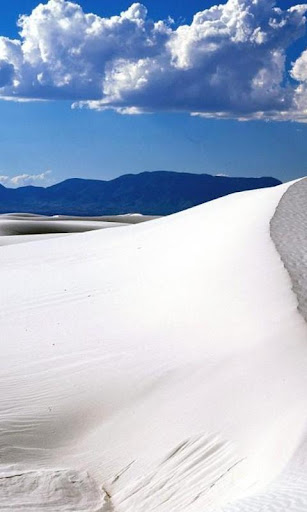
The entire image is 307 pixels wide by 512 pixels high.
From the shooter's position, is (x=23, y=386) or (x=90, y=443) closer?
(x=90, y=443)

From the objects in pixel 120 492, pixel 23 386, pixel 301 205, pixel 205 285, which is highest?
pixel 301 205

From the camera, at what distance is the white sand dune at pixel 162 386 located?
5.86 metres

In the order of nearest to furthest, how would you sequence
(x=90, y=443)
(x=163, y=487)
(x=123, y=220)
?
(x=163, y=487), (x=90, y=443), (x=123, y=220)

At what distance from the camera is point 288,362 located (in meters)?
7.25

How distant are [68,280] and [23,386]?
5.06 m

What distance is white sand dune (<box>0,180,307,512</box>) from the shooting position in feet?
19.2

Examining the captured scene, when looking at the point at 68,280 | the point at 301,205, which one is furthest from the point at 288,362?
the point at 301,205

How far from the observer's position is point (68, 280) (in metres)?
13.0

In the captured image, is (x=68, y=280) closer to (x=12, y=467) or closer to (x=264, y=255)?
(x=264, y=255)

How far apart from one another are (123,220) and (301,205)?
5034 cm

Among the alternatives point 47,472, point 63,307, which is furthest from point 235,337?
point 63,307

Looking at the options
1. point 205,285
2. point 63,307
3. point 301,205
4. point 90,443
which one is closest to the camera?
point 90,443

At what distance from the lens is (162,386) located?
7.70 metres

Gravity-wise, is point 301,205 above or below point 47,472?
above
